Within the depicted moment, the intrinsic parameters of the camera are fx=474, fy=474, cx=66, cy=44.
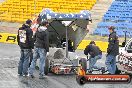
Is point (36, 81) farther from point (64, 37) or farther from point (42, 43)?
point (64, 37)

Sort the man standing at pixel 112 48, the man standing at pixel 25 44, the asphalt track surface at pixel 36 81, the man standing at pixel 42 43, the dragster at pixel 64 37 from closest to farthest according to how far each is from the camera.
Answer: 1. the asphalt track surface at pixel 36 81
2. the man standing at pixel 42 43
3. the man standing at pixel 25 44
4. the man standing at pixel 112 48
5. the dragster at pixel 64 37

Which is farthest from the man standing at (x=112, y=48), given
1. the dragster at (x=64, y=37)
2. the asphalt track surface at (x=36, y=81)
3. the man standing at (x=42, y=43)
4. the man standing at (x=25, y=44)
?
the man standing at (x=25, y=44)

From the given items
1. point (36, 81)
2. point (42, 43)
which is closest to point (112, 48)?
point (42, 43)

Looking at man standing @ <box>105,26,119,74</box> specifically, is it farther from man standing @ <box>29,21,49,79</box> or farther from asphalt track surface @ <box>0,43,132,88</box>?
man standing @ <box>29,21,49,79</box>

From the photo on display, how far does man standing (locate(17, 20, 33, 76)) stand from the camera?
15908 mm

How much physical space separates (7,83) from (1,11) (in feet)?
88.1


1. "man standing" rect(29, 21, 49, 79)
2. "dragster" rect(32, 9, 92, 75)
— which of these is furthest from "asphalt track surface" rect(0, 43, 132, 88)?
"man standing" rect(29, 21, 49, 79)

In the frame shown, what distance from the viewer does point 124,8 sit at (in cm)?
3956

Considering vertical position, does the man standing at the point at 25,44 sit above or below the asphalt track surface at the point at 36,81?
above

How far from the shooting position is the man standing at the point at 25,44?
1591 cm

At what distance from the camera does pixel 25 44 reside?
15930 mm

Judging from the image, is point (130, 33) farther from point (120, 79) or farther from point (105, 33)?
point (120, 79)

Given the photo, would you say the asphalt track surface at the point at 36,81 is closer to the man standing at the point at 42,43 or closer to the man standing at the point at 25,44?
the man standing at the point at 25,44

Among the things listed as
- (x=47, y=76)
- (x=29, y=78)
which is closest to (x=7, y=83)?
(x=29, y=78)
